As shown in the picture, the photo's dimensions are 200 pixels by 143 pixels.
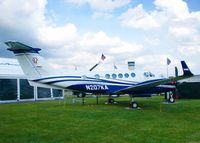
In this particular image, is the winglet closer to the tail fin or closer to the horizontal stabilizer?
the tail fin

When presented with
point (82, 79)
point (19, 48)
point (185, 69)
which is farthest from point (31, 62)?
point (185, 69)

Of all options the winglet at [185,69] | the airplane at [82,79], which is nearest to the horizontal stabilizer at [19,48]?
the airplane at [82,79]

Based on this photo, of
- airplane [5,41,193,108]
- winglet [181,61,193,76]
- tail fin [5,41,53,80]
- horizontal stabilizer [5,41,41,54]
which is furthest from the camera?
airplane [5,41,193,108]

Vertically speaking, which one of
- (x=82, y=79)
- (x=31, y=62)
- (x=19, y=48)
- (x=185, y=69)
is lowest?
(x=82, y=79)

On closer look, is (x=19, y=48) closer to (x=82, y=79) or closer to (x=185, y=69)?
(x=82, y=79)

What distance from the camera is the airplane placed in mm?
25234

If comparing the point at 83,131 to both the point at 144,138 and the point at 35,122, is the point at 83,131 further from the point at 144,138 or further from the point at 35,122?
the point at 35,122

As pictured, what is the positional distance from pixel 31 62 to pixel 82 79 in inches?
167

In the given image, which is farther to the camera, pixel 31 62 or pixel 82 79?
pixel 82 79

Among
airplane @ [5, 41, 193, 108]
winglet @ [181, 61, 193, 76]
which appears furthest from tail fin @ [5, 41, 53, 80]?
winglet @ [181, 61, 193, 76]

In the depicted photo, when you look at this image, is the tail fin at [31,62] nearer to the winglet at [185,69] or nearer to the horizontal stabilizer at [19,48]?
the horizontal stabilizer at [19,48]

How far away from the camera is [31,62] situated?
2538 cm

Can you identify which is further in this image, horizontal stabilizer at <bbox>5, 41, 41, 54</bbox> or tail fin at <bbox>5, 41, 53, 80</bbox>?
tail fin at <bbox>5, 41, 53, 80</bbox>

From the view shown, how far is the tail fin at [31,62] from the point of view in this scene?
25.1m
